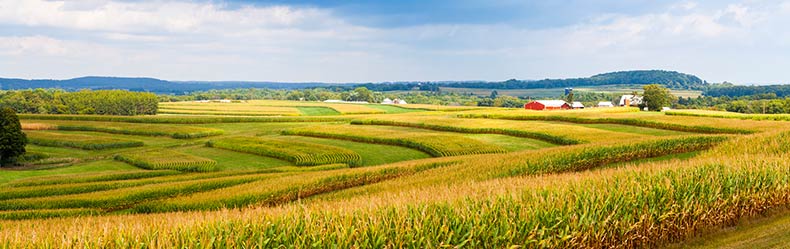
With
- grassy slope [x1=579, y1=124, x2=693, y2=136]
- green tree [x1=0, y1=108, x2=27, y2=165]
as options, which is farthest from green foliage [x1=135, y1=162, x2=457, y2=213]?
green tree [x1=0, y1=108, x2=27, y2=165]

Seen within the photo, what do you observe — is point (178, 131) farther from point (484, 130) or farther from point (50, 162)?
point (484, 130)

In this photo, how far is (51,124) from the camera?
299 feet

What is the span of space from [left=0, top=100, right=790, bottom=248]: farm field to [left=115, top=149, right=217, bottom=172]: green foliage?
0.66 ft

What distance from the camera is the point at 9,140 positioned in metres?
60.3

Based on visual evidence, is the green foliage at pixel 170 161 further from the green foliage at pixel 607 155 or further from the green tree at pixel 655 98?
the green tree at pixel 655 98

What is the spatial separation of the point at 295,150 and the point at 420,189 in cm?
3587

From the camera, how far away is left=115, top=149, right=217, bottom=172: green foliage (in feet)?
170

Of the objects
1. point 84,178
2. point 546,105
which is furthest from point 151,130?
point 546,105

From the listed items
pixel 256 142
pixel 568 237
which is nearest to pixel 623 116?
pixel 256 142

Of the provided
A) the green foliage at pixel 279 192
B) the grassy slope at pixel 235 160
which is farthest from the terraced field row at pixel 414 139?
the green foliage at pixel 279 192

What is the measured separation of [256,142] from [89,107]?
3899 inches

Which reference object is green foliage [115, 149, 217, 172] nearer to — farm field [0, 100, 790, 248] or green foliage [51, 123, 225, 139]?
farm field [0, 100, 790, 248]

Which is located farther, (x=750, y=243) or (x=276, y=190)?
(x=276, y=190)

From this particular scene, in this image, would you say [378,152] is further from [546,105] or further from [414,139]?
[546,105]
